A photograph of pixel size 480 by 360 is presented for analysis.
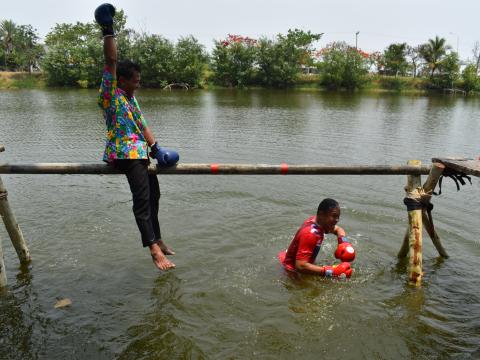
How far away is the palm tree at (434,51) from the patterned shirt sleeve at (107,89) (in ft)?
224

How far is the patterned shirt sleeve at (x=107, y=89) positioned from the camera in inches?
168

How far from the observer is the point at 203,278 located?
6.10 metres

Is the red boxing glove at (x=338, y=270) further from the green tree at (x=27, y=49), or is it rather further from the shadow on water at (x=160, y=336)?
the green tree at (x=27, y=49)

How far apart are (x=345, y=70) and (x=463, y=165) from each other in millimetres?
58592

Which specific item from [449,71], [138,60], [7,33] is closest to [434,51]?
[449,71]

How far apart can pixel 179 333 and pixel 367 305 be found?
254cm

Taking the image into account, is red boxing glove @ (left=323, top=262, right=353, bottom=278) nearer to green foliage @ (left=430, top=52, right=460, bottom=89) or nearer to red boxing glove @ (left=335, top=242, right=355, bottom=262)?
red boxing glove @ (left=335, top=242, right=355, bottom=262)

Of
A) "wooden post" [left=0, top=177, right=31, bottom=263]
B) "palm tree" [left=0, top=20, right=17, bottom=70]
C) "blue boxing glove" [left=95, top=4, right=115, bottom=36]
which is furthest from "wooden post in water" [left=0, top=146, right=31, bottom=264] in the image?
"palm tree" [left=0, top=20, right=17, bottom=70]

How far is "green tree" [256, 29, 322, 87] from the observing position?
2402 inches

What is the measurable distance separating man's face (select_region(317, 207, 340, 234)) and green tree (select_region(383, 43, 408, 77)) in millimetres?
66368

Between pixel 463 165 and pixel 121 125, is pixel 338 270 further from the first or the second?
pixel 121 125

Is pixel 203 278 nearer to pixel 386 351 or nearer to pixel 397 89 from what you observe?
pixel 386 351

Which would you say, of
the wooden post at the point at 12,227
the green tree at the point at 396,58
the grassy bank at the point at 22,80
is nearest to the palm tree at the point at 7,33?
the grassy bank at the point at 22,80

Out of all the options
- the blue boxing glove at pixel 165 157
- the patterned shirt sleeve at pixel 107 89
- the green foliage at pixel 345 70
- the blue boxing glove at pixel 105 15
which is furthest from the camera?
the green foliage at pixel 345 70
